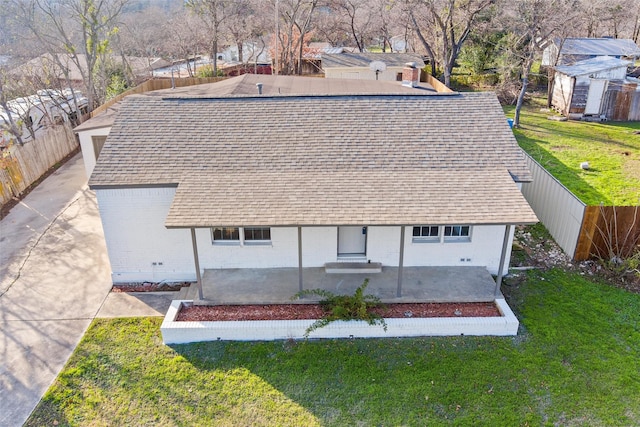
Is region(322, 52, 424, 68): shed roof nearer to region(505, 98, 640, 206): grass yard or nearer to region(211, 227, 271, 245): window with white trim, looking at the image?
region(505, 98, 640, 206): grass yard

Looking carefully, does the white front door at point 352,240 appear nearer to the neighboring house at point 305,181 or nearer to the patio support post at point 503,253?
the neighboring house at point 305,181

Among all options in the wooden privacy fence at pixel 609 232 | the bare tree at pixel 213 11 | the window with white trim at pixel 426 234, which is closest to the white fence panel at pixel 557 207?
the wooden privacy fence at pixel 609 232


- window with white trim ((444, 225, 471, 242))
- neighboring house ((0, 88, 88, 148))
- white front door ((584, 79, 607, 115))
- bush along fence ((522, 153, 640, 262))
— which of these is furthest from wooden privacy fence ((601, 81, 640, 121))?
Result: neighboring house ((0, 88, 88, 148))

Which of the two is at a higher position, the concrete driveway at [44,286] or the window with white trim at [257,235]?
the window with white trim at [257,235]

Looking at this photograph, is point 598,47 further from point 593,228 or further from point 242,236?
point 242,236

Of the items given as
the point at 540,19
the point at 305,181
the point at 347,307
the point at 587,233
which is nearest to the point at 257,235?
the point at 305,181
